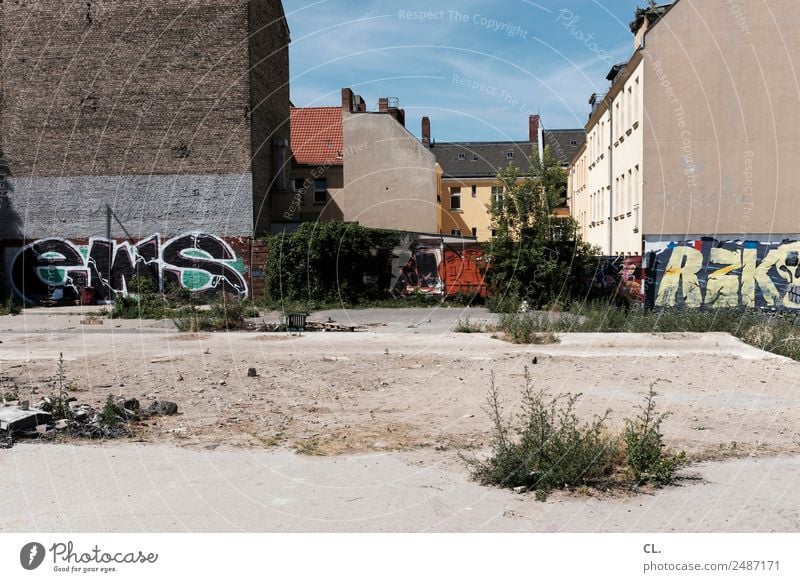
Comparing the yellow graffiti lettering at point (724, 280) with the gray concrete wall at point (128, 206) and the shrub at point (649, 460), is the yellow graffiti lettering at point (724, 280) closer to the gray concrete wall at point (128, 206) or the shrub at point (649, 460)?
the gray concrete wall at point (128, 206)

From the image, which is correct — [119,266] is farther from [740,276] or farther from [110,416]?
[110,416]

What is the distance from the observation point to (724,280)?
23.2 metres

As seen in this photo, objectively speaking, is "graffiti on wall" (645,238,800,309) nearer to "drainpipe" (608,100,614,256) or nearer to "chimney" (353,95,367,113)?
"drainpipe" (608,100,614,256)

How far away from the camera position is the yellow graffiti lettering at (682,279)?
919 inches

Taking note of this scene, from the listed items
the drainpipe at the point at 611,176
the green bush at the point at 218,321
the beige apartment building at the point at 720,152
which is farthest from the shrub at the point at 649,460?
the drainpipe at the point at 611,176

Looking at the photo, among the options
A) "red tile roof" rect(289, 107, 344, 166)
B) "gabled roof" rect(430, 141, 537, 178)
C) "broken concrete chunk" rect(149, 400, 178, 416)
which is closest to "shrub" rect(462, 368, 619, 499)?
"broken concrete chunk" rect(149, 400, 178, 416)

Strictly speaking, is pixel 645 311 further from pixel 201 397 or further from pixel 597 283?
pixel 201 397

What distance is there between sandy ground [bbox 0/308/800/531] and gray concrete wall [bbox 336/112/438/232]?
79.6ft

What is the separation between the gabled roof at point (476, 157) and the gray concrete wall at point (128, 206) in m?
28.5

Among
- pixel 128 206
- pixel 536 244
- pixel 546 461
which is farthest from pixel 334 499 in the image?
pixel 128 206

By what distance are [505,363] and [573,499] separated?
772cm

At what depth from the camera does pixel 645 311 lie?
883 inches

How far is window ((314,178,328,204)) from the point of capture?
132ft

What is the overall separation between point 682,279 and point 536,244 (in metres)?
4.66
